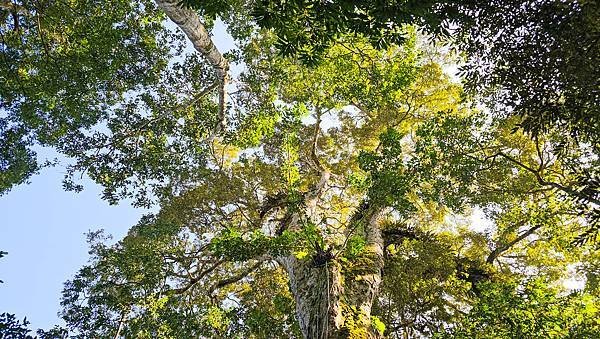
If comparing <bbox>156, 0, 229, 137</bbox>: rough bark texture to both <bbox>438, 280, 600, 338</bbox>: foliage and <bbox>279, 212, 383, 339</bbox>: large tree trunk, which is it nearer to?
<bbox>279, 212, 383, 339</bbox>: large tree trunk

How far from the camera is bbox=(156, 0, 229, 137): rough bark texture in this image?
550 centimetres

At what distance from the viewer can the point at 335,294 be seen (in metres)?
6.10

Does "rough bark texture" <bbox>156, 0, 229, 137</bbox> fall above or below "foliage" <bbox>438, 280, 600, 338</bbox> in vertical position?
above

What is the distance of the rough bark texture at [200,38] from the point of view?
550 centimetres

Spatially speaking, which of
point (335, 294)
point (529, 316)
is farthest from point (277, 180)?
point (529, 316)

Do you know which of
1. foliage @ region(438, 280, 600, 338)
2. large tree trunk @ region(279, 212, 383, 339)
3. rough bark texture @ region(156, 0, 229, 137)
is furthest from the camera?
large tree trunk @ region(279, 212, 383, 339)

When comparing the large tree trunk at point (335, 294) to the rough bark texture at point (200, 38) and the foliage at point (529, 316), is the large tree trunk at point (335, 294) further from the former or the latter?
the rough bark texture at point (200, 38)

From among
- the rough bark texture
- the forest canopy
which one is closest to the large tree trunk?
the forest canopy

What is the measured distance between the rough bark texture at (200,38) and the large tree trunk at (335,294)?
3.26 metres

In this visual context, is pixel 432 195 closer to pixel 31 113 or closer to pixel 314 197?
pixel 314 197

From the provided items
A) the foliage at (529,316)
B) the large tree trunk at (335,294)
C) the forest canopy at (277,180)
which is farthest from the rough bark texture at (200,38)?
the foliage at (529,316)

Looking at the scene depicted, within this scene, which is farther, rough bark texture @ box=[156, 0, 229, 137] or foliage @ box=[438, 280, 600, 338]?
rough bark texture @ box=[156, 0, 229, 137]

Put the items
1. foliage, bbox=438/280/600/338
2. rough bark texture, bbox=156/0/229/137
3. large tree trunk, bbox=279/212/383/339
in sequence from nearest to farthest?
foliage, bbox=438/280/600/338 → rough bark texture, bbox=156/0/229/137 → large tree trunk, bbox=279/212/383/339

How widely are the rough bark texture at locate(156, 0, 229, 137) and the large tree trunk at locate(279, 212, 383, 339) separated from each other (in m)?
3.26
